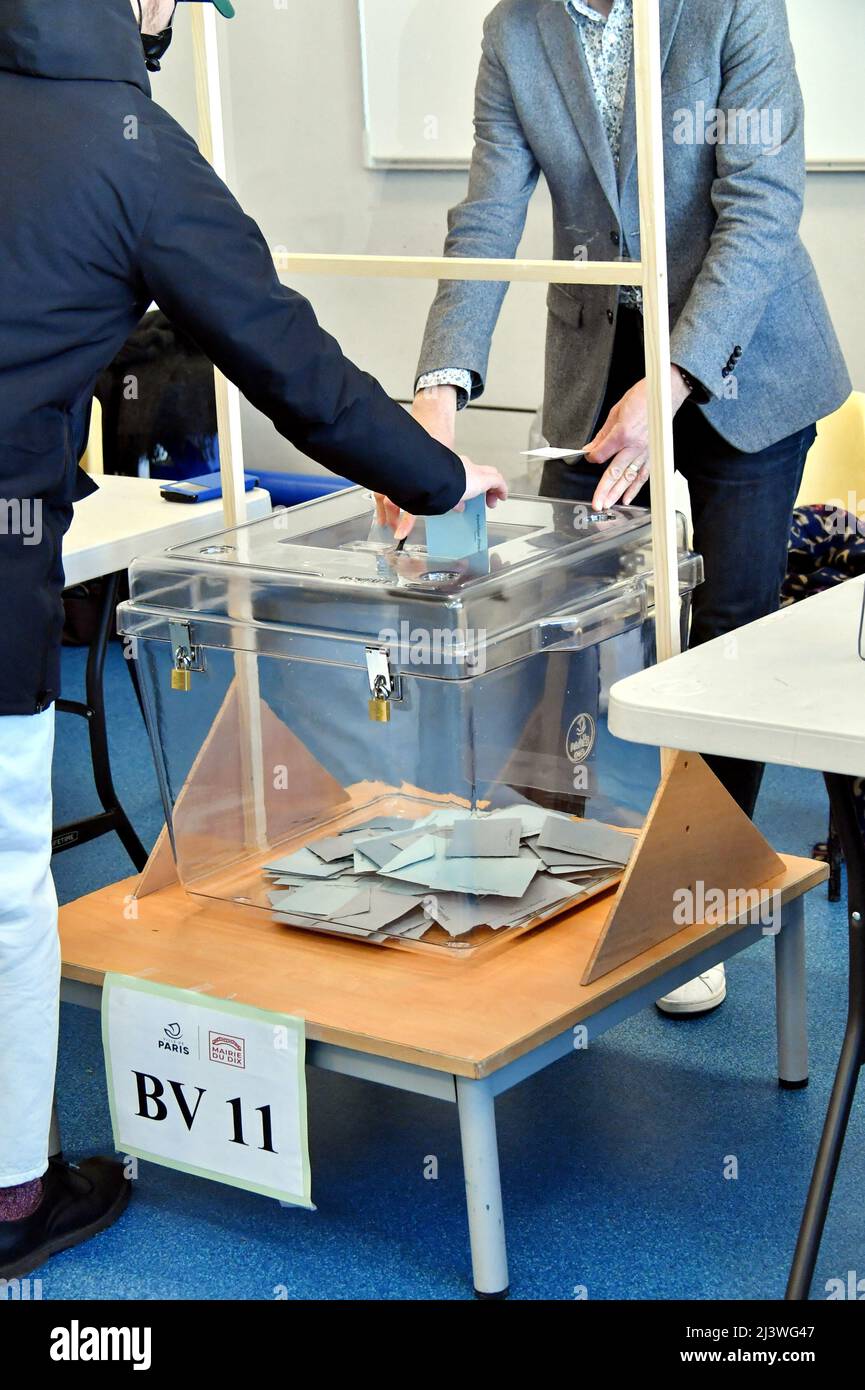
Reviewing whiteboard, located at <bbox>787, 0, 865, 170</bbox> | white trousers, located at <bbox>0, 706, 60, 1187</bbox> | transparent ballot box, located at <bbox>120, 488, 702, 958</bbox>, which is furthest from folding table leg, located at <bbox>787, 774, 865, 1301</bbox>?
whiteboard, located at <bbox>787, 0, 865, 170</bbox>

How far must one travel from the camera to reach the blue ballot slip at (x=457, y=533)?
1.83m

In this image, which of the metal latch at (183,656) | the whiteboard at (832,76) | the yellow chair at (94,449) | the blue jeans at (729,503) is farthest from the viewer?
the whiteboard at (832,76)

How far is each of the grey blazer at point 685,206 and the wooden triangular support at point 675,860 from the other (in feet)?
1.52

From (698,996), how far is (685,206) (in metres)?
1.06

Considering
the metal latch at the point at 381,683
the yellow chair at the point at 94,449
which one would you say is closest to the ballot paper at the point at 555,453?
the metal latch at the point at 381,683

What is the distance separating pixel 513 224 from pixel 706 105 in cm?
26

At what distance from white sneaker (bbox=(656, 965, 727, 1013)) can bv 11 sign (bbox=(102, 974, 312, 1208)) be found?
0.71 m

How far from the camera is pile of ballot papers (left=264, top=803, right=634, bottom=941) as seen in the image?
187cm

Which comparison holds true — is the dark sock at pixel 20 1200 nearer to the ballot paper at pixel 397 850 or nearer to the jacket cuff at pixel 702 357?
the ballot paper at pixel 397 850

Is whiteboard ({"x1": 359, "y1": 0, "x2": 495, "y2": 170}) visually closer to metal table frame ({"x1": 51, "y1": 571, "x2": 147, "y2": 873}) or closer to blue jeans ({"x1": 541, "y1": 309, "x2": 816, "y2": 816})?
blue jeans ({"x1": 541, "y1": 309, "x2": 816, "y2": 816})

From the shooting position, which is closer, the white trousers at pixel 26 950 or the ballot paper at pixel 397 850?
the white trousers at pixel 26 950

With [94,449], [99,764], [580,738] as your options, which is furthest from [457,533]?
[94,449]

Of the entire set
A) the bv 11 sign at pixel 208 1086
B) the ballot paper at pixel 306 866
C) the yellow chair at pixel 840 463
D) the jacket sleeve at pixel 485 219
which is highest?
the jacket sleeve at pixel 485 219
